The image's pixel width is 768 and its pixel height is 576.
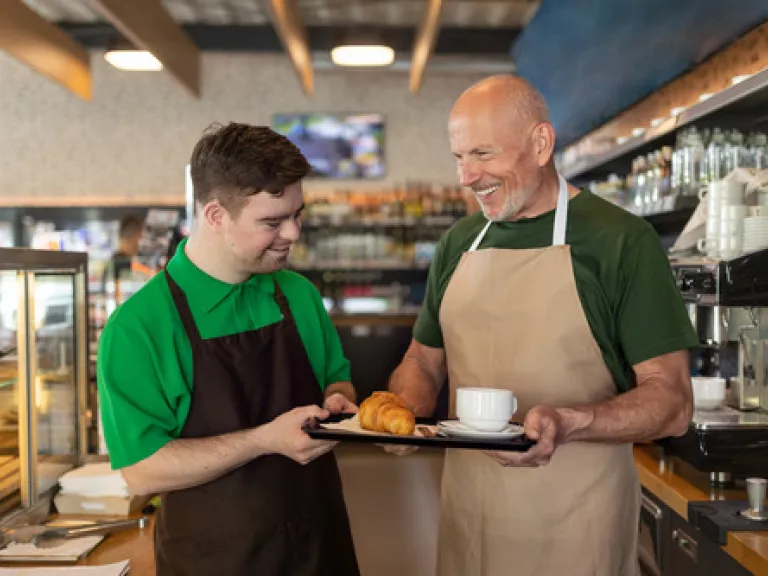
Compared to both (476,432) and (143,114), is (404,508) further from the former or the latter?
(143,114)

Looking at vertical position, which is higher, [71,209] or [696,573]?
[71,209]

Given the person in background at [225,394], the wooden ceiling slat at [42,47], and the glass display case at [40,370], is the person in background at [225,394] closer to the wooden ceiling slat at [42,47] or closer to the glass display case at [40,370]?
the glass display case at [40,370]

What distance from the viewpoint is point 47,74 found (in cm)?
731

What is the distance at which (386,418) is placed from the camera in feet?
5.62

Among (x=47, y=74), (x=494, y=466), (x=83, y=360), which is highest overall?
(x=47, y=74)

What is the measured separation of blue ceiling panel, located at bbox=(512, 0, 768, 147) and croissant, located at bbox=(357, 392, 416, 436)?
8.72 ft

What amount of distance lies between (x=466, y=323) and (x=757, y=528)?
93 cm

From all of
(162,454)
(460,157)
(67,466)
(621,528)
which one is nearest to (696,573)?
(621,528)

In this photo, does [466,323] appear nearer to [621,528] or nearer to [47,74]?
[621,528]

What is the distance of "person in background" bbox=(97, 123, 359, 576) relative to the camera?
1696mm

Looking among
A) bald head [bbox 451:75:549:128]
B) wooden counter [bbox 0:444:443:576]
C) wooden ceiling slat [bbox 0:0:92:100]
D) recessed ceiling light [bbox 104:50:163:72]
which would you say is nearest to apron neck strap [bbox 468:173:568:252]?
bald head [bbox 451:75:549:128]

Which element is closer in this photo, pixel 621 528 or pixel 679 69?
pixel 621 528

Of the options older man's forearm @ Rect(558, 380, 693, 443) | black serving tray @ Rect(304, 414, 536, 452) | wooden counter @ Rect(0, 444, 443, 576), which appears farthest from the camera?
wooden counter @ Rect(0, 444, 443, 576)

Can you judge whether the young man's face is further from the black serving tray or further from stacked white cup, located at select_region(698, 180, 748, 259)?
stacked white cup, located at select_region(698, 180, 748, 259)
